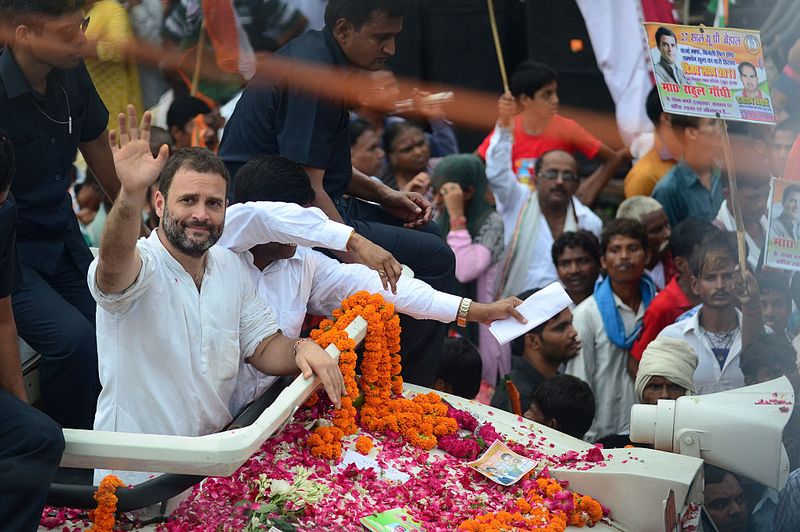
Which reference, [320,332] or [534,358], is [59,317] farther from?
[534,358]

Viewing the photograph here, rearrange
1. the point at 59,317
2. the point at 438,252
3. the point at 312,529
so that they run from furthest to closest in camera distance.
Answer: the point at 438,252 → the point at 59,317 → the point at 312,529

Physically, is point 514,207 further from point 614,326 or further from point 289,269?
point 289,269

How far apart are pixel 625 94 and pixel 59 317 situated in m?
5.02

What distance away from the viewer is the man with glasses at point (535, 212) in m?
7.25

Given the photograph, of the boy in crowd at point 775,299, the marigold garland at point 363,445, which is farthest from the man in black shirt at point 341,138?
the boy in crowd at point 775,299

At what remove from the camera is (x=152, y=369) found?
4.08 meters

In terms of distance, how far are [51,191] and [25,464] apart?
1.51 meters

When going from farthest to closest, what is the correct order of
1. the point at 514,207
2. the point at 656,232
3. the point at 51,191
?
the point at 514,207, the point at 656,232, the point at 51,191

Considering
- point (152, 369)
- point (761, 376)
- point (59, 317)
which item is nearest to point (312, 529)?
point (152, 369)

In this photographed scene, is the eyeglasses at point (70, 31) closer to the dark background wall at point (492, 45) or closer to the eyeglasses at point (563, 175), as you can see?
the eyeglasses at point (563, 175)

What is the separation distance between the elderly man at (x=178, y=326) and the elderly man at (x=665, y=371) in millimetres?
2047

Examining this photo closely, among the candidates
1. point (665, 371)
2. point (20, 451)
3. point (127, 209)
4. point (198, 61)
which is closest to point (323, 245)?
point (127, 209)

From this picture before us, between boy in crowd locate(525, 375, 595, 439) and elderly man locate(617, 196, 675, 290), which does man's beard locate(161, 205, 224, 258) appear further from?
elderly man locate(617, 196, 675, 290)

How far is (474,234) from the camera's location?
722 centimetres
